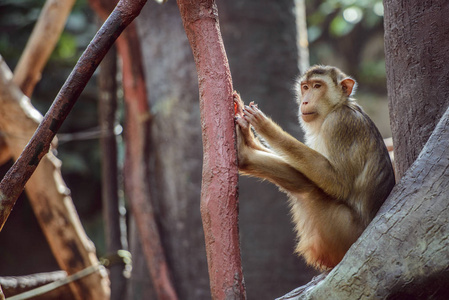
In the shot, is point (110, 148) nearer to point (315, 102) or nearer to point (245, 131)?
point (315, 102)

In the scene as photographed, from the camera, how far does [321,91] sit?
142 inches

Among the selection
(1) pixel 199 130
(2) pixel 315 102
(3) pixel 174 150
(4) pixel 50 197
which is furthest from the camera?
(3) pixel 174 150

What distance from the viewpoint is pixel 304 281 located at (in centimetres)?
617

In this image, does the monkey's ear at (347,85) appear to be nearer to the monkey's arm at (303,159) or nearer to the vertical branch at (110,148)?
the monkey's arm at (303,159)

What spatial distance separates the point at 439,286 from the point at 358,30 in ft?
43.0

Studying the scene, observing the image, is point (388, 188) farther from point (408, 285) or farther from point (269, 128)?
point (408, 285)

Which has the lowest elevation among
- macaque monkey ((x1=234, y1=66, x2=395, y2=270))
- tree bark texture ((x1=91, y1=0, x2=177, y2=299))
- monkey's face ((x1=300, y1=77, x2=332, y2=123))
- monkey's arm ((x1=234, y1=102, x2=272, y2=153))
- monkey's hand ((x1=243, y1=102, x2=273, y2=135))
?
macaque monkey ((x1=234, y1=66, x2=395, y2=270))

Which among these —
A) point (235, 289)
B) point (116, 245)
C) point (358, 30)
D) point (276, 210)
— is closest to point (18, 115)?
point (116, 245)

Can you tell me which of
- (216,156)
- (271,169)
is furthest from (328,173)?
(216,156)

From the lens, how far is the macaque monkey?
3.19 meters

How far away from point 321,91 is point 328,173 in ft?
2.13

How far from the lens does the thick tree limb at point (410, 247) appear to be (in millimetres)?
2338

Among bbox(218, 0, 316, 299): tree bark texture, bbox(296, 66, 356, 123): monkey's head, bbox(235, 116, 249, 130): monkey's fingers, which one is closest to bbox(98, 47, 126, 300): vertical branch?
bbox(218, 0, 316, 299): tree bark texture

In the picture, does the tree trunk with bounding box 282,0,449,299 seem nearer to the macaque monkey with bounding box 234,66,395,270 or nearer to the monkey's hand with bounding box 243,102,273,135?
the macaque monkey with bounding box 234,66,395,270
